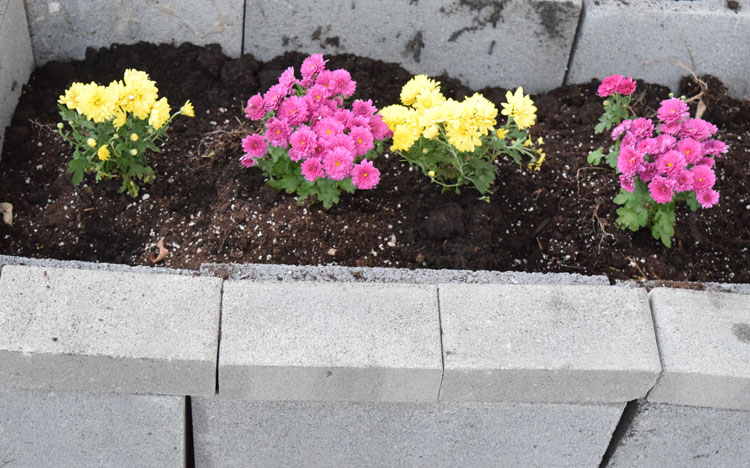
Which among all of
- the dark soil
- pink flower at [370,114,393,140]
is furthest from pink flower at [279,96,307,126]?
the dark soil

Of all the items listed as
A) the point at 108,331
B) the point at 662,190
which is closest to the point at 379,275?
the point at 108,331

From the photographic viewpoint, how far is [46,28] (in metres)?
3.08

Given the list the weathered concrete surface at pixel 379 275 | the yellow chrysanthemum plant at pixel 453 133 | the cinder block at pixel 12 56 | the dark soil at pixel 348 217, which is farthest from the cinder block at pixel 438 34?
the weathered concrete surface at pixel 379 275

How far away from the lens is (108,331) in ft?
6.65

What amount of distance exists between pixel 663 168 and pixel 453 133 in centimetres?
66

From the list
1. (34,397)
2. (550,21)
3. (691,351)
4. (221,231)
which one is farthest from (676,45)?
(34,397)

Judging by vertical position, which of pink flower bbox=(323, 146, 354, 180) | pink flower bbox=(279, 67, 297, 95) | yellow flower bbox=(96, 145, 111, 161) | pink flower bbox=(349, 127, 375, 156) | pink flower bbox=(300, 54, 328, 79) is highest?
pink flower bbox=(300, 54, 328, 79)

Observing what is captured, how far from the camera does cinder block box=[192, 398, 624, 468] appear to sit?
85.2 inches

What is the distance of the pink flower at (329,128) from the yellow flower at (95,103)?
642mm

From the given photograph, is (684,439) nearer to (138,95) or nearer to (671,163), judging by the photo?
(671,163)

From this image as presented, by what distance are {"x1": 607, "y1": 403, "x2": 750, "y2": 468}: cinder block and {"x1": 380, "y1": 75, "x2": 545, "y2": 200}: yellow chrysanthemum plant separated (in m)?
0.91

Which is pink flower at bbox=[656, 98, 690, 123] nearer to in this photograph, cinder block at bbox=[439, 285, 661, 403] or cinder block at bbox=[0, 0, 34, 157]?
cinder block at bbox=[439, 285, 661, 403]

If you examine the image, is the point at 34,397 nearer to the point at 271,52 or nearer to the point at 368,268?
the point at 368,268

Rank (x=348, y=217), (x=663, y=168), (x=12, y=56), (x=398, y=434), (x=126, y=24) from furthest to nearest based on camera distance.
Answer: (x=126, y=24) → (x=12, y=56) → (x=348, y=217) → (x=663, y=168) → (x=398, y=434)
